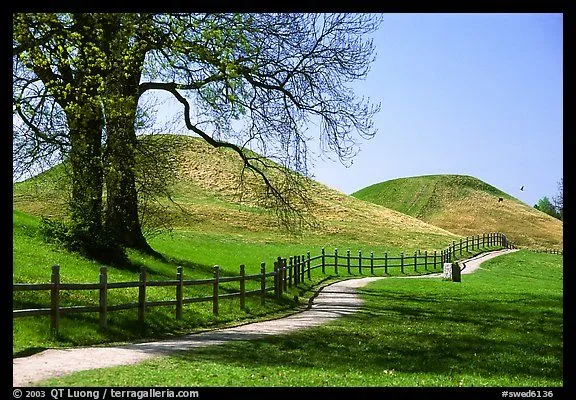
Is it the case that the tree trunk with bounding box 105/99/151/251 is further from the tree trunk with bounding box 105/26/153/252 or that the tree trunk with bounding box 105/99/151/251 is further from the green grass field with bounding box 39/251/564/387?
the green grass field with bounding box 39/251/564/387

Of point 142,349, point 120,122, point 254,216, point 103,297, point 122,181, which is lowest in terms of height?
point 142,349

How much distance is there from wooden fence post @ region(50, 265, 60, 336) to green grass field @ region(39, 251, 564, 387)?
128 inches

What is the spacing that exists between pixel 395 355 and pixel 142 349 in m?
5.11

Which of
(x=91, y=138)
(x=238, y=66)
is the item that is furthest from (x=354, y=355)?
(x=238, y=66)

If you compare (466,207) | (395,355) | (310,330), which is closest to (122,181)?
(310,330)

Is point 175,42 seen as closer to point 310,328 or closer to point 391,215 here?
point 310,328

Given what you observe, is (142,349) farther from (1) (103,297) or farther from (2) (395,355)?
(2) (395,355)

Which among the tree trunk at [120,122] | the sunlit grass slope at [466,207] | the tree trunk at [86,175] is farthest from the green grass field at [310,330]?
the sunlit grass slope at [466,207]

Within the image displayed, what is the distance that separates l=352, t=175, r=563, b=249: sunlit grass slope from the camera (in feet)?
341

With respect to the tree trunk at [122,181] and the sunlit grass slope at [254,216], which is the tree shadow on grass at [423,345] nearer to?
the tree trunk at [122,181]

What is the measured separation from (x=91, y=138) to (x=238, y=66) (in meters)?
5.95

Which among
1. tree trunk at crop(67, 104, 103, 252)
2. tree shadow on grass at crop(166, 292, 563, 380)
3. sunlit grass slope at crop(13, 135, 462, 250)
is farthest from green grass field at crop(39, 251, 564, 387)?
sunlit grass slope at crop(13, 135, 462, 250)

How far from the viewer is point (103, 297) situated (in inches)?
645
